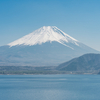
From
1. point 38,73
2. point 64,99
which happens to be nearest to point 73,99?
point 64,99

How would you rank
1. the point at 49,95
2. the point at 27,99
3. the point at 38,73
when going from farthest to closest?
the point at 38,73 < the point at 49,95 < the point at 27,99

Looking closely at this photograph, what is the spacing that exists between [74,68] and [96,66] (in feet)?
48.9

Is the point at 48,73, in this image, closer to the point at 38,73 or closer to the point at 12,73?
the point at 38,73

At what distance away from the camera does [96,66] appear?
194 metres

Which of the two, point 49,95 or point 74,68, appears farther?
point 74,68

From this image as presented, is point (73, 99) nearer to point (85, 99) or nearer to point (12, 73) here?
point (85, 99)

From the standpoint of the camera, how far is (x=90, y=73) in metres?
183

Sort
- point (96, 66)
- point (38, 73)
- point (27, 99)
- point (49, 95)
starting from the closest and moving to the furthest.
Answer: point (27, 99) → point (49, 95) → point (38, 73) → point (96, 66)

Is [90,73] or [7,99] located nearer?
[7,99]

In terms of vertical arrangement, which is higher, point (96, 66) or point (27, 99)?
point (96, 66)

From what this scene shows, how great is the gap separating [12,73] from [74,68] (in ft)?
146

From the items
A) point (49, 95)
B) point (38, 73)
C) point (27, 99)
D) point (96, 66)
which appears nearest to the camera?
point (27, 99)

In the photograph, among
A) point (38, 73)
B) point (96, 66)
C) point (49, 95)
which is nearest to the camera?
point (49, 95)

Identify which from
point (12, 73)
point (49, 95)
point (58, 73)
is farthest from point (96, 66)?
point (49, 95)
